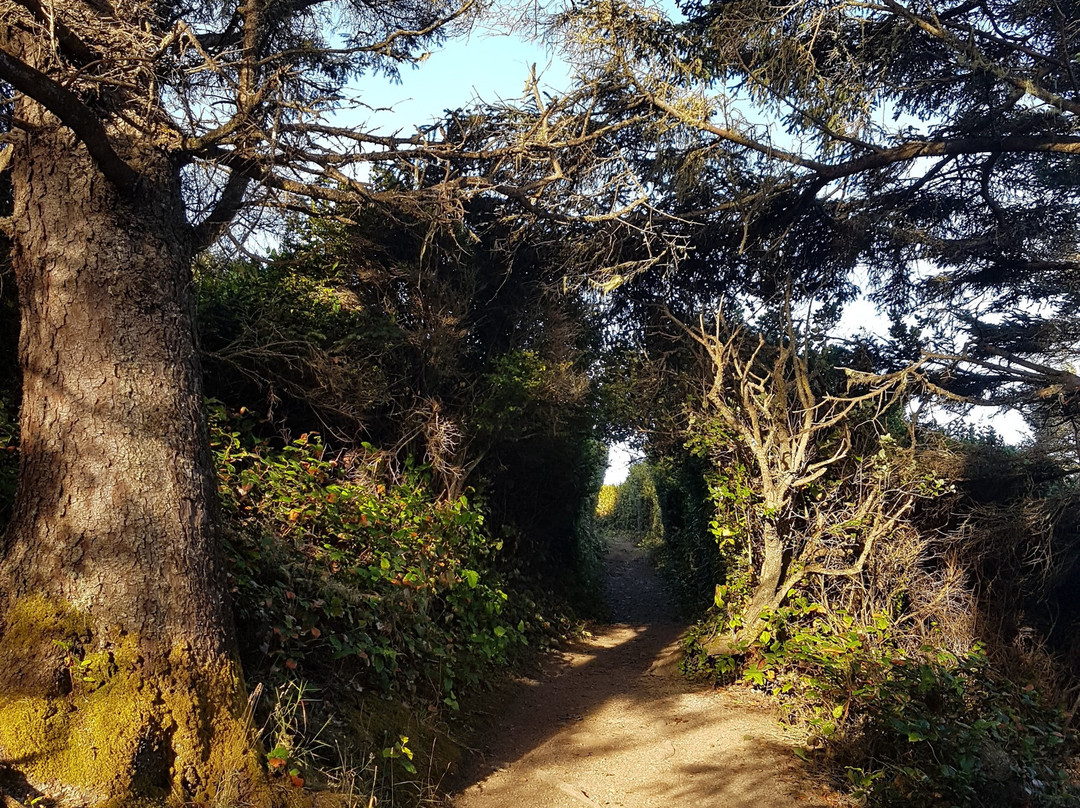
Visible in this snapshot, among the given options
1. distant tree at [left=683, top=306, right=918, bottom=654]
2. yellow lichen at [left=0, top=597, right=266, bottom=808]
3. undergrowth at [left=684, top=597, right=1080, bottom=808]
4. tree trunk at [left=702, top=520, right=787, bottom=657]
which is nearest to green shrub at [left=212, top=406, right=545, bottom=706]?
yellow lichen at [left=0, top=597, right=266, bottom=808]

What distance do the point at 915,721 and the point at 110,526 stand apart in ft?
18.2

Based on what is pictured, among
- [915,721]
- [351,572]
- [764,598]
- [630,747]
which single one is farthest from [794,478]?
[351,572]

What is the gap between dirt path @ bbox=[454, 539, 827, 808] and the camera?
Result: 5.02 m

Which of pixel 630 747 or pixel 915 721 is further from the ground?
pixel 915 721

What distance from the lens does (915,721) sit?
5.05 m

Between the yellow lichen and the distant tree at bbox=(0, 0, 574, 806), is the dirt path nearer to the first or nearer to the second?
A: the yellow lichen

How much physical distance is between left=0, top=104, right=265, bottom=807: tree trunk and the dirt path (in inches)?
86.6

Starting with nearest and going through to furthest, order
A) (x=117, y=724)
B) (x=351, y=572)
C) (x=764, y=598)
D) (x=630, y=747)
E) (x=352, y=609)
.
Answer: (x=117, y=724)
(x=352, y=609)
(x=351, y=572)
(x=630, y=747)
(x=764, y=598)

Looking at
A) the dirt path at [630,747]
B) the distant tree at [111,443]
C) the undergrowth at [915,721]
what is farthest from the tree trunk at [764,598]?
the distant tree at [111,443]

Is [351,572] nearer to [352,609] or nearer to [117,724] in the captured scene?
[352,609]

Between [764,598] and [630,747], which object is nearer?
[630,747]

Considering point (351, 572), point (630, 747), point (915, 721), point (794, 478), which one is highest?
point (794, 478)

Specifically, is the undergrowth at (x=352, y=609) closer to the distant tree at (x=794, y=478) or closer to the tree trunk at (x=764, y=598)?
the tree trunk at (x=764, y=598)

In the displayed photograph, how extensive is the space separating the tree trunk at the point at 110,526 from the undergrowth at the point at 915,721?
441 cm
